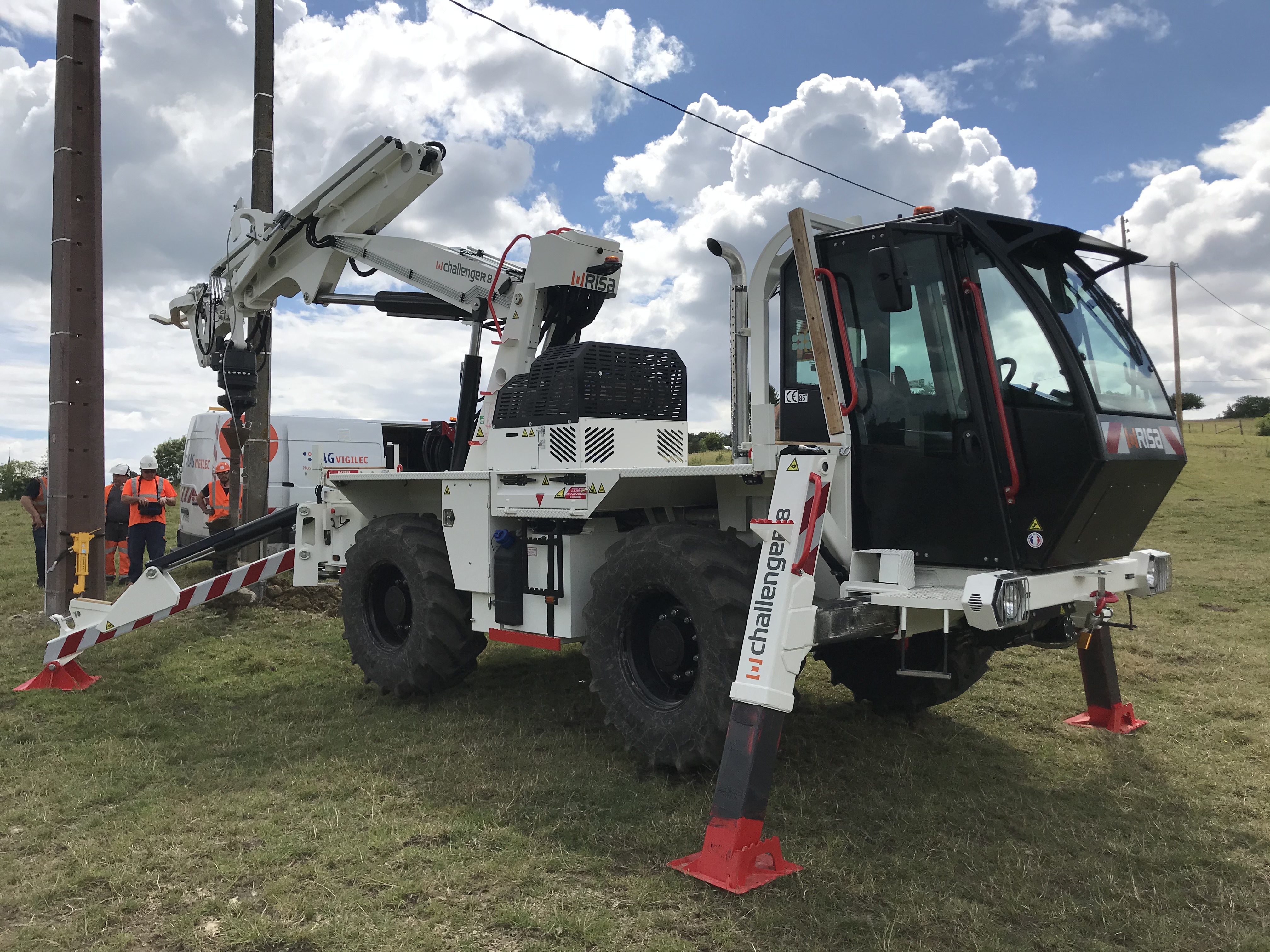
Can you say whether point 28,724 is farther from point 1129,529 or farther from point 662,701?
point 1129,529

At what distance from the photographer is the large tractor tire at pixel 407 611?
6.51 m

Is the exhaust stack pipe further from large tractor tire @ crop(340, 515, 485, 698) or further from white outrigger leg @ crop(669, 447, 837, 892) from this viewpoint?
large tractor tire @ crop(340, 515, 485, 698)

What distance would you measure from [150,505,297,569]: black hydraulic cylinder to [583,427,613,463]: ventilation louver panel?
3476 millimetres

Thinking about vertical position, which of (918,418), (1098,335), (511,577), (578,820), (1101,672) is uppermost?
(1098,335)

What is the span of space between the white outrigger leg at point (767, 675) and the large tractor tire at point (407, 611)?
2785 millimetres

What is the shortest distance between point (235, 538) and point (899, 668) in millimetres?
5583

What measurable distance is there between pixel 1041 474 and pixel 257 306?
23.1ft

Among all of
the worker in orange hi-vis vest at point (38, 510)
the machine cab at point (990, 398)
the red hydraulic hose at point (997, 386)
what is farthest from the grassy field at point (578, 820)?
the worker in orange hi-vis vest at point (38, 510)

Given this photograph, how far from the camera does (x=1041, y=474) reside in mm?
4375

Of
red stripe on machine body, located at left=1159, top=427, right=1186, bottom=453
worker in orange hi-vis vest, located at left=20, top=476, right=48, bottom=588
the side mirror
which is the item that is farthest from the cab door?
worker in orange hi-vis vest, located at left=20, top=476, right=48, bottom=588

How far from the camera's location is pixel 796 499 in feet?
14.1

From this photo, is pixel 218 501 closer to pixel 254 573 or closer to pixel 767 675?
pixel 254 573

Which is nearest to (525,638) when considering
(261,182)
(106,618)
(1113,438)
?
(106,618)

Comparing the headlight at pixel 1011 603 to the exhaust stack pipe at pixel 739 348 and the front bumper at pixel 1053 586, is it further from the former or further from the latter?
the exhaust stack pipe at pixel 739 348
